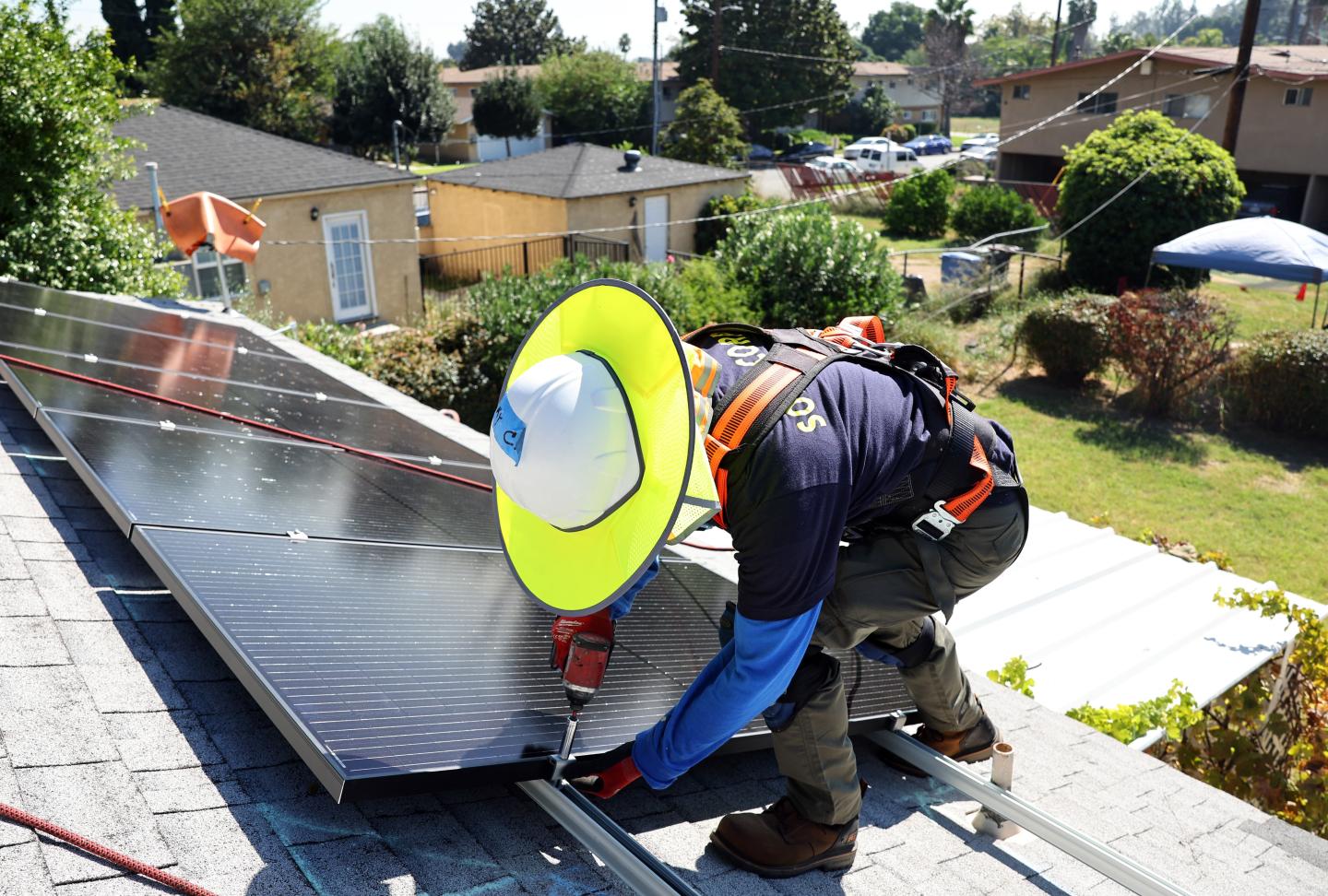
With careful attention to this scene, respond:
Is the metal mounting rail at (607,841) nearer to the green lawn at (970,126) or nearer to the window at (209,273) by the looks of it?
the window at (209,273)

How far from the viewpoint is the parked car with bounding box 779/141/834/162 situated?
60144 millimetres

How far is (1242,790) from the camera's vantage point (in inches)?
217

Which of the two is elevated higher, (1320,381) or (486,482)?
(486,482)

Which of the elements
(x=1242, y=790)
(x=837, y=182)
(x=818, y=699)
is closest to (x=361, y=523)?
(x=818, y=699)

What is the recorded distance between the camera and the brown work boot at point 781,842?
10.1 ft

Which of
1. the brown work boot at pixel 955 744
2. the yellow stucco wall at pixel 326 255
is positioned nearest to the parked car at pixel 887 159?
the yellow stucco wall at pixel 326 255

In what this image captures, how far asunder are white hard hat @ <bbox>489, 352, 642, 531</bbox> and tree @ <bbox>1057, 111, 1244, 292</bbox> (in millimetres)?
→ 23275

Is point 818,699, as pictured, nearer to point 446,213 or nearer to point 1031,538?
point 1031,538

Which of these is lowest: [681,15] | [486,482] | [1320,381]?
[1320,381]

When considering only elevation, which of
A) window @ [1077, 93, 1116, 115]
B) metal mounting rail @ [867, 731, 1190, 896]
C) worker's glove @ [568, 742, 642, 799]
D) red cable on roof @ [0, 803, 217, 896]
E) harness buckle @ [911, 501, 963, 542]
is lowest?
metal mounting rail @ [867, 731, 1190, 896]

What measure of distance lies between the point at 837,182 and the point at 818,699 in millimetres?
43828

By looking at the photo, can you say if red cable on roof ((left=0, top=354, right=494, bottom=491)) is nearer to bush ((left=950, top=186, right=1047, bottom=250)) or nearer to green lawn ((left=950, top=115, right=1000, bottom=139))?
bush ((left=950, top=186, right=1047, bottom=250))

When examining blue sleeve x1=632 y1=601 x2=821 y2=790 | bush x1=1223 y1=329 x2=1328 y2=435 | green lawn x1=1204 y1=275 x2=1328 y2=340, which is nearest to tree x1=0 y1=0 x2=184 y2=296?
blue sleeve x1=632 y1=601 x2=821 y2=790

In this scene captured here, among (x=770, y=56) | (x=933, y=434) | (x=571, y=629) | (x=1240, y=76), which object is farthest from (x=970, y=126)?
(x=571, y=629)
